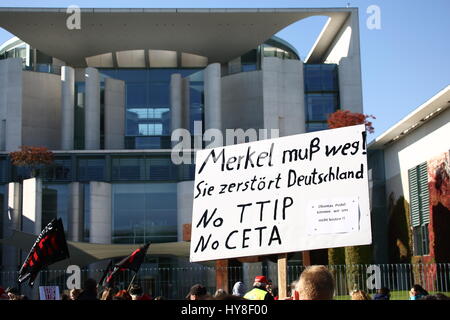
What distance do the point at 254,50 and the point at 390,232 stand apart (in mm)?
18128

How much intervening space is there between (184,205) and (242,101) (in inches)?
403

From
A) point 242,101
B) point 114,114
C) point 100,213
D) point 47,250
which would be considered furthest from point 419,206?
point 47,250

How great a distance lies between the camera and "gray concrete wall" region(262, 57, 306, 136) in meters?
46.2

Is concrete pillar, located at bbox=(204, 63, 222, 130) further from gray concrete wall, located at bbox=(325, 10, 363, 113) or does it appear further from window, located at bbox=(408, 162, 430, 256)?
window, located at bbox=(408, 162, 430, 256)

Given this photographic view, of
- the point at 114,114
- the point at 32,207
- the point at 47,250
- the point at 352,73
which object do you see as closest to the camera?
the point at 47,250

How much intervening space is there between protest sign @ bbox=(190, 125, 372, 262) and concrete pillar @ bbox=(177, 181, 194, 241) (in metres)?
34.0

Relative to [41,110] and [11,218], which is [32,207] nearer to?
[11,218]

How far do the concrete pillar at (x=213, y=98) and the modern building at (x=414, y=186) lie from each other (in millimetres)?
9778

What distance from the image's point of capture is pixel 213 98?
47000 millimetres

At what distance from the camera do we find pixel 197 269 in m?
40.5

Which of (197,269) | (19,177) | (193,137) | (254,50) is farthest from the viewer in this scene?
(254,50)

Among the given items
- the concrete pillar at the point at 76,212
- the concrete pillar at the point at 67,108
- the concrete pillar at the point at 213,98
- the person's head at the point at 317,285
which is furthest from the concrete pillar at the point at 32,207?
the person's head at the point at 317,285
